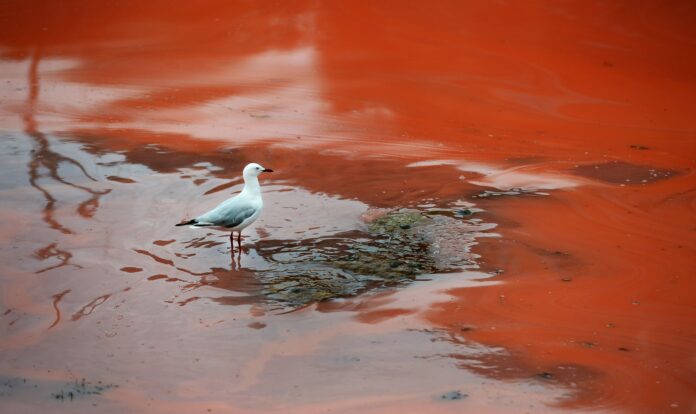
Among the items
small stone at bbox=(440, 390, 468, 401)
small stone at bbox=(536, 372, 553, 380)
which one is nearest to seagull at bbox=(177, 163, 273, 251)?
small stone at bbox=(440, 390, 468, 401)

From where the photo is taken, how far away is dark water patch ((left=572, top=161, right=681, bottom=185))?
888 cm

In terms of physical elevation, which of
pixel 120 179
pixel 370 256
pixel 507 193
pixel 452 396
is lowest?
pixel 452 396

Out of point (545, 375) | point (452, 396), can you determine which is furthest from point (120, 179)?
point (545, 375)

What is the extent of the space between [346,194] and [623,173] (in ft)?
9.49

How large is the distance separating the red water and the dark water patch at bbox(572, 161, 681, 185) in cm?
4

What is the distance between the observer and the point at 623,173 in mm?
9070

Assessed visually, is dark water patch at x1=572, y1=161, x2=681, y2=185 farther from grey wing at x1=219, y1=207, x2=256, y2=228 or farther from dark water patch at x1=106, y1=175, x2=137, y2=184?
dark water patch at x1=106, y1=175, x2=137, y2=184

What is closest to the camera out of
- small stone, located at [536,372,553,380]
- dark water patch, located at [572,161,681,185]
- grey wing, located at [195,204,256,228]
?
small stone, located at [536,372,553,380]

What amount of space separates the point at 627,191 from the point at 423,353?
381cm

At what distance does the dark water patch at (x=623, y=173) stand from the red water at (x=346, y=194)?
0.13ft

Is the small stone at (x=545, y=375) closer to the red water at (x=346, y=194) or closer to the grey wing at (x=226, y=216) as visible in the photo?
the red water at (x=346, y=194)

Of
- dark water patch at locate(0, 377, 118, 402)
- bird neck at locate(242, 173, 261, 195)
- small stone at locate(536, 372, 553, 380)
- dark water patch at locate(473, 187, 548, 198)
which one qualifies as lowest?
small stone at locate(536, 372, 553, 380)

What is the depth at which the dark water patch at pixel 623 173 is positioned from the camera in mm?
8883

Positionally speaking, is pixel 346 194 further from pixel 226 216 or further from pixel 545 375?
pixel 545 375
